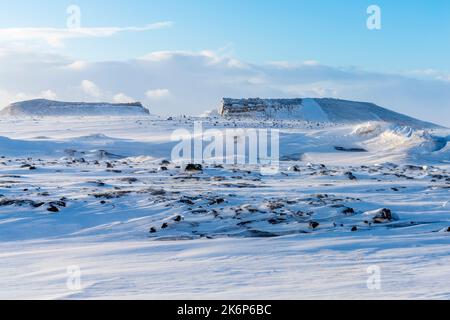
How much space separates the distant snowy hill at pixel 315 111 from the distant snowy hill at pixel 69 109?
21.6ft

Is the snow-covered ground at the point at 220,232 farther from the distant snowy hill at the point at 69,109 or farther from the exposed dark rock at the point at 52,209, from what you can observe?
the distant snowy hill at the point at 69,109

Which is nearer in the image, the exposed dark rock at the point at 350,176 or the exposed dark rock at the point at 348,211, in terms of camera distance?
the exposed dark rock at the point at 348,211

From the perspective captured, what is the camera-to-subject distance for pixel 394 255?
6090 millimetres

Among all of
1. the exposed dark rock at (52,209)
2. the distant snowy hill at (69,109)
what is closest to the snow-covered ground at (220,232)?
the exposed dark rock at (52,209)

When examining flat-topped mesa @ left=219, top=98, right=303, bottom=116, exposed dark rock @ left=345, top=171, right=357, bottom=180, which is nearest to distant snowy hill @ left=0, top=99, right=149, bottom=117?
flat-topped mesa @ left=219, top=98, right=303, bottom=116

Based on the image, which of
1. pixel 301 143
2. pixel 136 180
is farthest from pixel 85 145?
pixel 136 180

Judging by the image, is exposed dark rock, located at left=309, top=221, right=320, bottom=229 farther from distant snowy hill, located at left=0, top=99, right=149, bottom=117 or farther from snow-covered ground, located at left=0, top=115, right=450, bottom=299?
distant snowy hill, located at left=0, top=99, right=149, bottom=117

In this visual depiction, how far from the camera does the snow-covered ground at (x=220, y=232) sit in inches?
193

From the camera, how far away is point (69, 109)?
38.5 metres

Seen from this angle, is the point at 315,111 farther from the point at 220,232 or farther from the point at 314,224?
→ the point at 220,232

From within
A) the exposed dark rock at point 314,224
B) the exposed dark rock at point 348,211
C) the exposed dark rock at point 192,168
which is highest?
the exposed dark rock at point 192,168

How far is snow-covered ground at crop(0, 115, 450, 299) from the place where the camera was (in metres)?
4.91

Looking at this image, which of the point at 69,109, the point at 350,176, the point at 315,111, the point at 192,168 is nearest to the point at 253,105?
the point at 315,111

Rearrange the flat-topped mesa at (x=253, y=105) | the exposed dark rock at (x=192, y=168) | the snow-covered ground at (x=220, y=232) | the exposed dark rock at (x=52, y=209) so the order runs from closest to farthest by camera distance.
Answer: the snow-covered ground at (x=220, y=232), the exposed dark rock at (x=52, y=209), the exposed dark rock at (x=192, y=168), the flat-topped mesa at (x=253, y=105)
